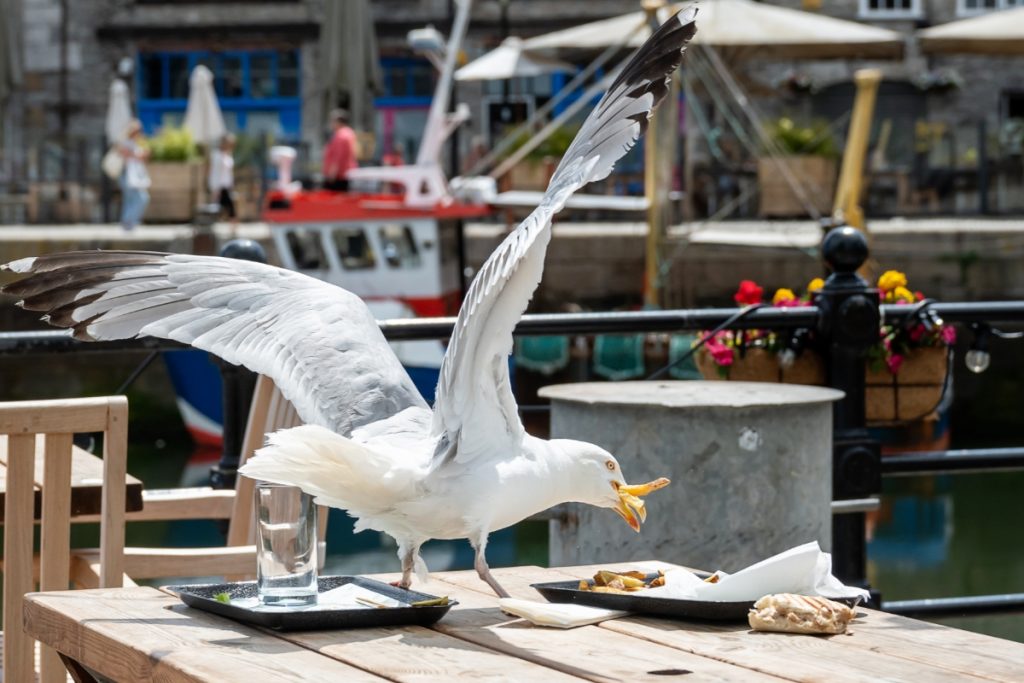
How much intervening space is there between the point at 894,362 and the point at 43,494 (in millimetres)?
2623

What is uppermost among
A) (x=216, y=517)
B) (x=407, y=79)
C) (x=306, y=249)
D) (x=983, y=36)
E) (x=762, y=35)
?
(x=407, y=79)

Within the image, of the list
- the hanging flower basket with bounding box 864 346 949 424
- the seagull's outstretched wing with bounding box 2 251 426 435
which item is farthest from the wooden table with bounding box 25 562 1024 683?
the hanging flower basket with bounding box 864 346 949 424

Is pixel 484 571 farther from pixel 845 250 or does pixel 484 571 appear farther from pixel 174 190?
pixel 174 190

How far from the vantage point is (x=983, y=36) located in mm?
17328

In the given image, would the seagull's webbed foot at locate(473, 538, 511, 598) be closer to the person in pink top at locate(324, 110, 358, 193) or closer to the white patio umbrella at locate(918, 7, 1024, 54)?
the person in pink top at locate(324, 110, 358, 193)

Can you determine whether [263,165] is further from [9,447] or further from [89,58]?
[9,447]

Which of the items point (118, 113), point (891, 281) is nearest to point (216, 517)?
point (891, 281)

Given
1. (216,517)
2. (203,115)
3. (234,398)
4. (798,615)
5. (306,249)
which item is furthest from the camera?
(203,115)

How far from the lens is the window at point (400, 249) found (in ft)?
47.7

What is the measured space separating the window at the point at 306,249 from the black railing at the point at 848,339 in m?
10.3

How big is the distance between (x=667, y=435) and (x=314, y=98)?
22.6m

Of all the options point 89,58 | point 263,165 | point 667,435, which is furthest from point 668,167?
point 89,58

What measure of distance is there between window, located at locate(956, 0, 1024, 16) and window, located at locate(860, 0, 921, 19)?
2.04 ft

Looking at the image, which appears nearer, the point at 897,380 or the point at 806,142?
the point at 897,380
